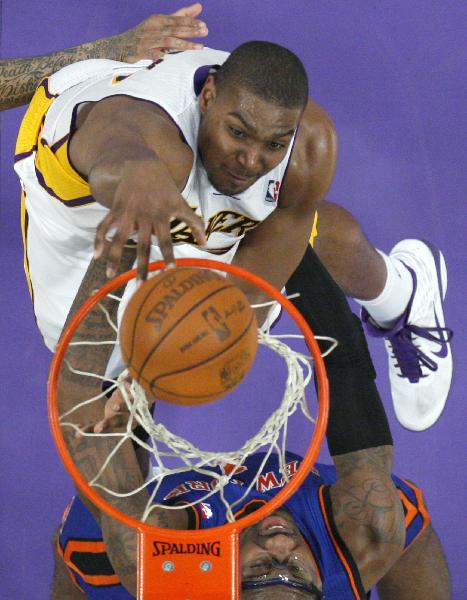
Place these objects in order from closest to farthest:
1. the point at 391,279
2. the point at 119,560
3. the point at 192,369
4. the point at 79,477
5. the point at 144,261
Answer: the point at 144,261, the point at 192,369, the point at 79,477, the point at 119,560, the point at 391,279

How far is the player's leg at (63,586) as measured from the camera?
2.43m

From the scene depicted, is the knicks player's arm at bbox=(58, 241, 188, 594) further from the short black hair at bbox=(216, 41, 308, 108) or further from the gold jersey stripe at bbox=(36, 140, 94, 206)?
the short black hair at bbox=(216, 41, 308, 108)

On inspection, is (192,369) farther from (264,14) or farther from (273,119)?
(264,14)

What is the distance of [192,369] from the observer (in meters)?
1.49

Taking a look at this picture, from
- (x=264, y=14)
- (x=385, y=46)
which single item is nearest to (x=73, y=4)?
(x=264, y=14)

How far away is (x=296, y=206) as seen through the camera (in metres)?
2.30

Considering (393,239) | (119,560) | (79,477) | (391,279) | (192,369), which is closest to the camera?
(192,369)

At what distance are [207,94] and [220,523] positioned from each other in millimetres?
944

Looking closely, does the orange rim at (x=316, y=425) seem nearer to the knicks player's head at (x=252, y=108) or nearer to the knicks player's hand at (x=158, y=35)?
the knicks player's head at (x=252, y=108)

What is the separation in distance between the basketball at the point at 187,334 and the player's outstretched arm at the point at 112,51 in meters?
1.20

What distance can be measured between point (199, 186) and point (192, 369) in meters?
0.64

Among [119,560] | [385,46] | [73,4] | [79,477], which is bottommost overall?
[119,560]

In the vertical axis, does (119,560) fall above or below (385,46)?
below

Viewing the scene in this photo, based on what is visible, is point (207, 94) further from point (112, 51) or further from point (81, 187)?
point (112, 51)
